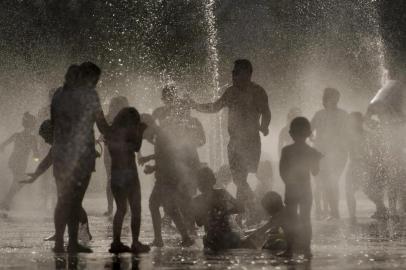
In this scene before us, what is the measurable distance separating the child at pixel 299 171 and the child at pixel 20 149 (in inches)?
456

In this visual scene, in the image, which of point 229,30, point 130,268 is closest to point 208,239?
point 130,268

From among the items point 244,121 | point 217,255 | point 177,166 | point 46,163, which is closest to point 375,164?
point 244,121

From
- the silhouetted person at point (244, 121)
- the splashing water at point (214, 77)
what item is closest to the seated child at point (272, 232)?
the silhouetted person at point (244, 121)

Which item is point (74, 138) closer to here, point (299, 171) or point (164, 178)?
point (164, 178)

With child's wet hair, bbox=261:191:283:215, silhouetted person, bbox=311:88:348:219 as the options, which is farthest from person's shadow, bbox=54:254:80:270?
silhouetted person, bbox=311:88:348:219

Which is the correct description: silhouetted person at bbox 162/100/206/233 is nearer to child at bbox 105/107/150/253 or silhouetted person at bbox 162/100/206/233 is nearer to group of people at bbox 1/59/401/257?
group of people at bbox 1/59/401/257

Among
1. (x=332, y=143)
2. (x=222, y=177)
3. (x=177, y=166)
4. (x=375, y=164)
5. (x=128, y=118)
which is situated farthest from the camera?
(x=222, y=177)

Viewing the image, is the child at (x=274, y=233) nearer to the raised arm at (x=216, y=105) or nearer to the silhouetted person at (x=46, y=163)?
the silhouetted person at (x=46, y=163)

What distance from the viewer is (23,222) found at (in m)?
15.6

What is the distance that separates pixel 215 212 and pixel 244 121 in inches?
131

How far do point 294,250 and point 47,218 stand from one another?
27.8ft

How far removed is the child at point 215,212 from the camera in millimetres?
9859

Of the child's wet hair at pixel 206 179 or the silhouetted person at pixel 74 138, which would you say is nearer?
the silhouetted person at pixel 74 138

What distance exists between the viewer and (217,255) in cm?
898
